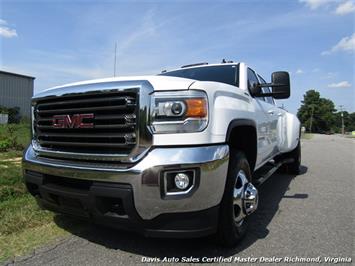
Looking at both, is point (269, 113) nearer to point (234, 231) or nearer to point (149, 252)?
point (234, 231)

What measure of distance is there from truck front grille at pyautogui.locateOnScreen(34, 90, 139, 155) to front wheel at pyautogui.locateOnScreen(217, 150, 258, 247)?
3.19ft

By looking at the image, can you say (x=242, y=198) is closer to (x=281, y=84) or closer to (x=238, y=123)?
(x=238, y=123)

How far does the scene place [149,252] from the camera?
3293 mm

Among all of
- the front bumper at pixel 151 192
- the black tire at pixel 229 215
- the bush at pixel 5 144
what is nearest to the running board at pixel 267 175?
the black tire at pixel 229 215

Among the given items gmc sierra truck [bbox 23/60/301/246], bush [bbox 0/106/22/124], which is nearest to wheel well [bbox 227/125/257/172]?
gmc sierra truck [bbox 23/60/301/246]

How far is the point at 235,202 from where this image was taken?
11.0 ft

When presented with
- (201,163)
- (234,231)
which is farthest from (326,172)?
(201,163)

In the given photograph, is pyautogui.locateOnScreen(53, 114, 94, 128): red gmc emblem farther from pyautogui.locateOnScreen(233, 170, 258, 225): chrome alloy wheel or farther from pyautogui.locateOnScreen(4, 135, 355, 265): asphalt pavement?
pyautogui.locateOnScreen(233, 170, 258, 225): chrome alloy wheel

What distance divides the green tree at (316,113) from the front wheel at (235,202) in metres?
113

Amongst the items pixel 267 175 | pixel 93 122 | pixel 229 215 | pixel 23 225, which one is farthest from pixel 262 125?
pixel 23 225

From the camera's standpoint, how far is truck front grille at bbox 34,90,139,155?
9.53 ft

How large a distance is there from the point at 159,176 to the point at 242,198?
1110 mm

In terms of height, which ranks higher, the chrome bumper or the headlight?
the headlight

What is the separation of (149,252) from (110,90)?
1466mm
